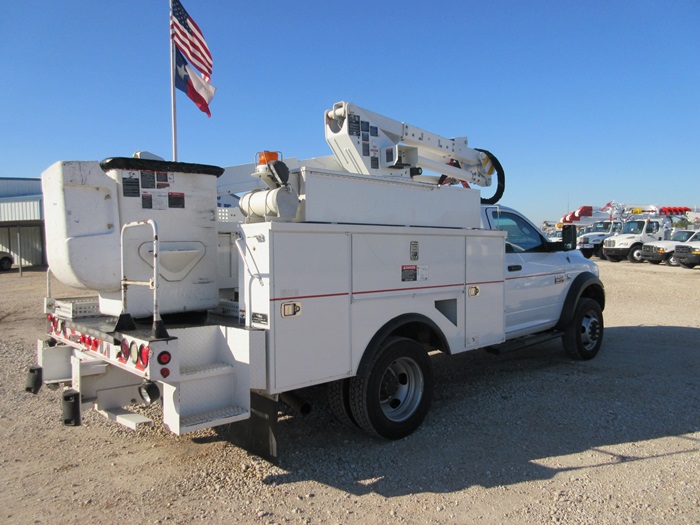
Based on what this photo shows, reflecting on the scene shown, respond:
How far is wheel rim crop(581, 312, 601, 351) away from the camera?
7.30 meters

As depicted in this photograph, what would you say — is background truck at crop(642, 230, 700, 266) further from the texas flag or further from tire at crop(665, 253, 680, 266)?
the texas flag

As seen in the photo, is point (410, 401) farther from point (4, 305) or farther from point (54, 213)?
point (4, 305)

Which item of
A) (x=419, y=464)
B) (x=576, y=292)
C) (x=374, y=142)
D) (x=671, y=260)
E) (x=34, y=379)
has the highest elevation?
(x=374, y=142)

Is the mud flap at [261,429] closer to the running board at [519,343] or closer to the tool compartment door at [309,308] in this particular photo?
the tool compartment door at [309,308]

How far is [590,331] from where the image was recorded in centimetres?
735

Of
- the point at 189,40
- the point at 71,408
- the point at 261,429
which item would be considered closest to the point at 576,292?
the point at 261,429

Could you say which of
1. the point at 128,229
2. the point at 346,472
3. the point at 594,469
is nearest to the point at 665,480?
the point at 594,469

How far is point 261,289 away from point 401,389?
1814 millimetres

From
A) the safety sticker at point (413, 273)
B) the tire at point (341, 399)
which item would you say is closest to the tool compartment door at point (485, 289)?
the safety sticker at point (413, 273)

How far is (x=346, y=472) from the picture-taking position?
401 centimetres

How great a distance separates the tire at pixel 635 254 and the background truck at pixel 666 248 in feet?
1.79

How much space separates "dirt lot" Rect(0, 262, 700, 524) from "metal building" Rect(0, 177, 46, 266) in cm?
2352

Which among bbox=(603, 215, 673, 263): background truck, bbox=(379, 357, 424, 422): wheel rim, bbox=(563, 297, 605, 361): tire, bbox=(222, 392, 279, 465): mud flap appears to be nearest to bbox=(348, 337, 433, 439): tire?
bbox=(379, 357, 424, 422): wheel rim

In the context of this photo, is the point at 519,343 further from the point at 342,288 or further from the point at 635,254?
the point at 635,254
